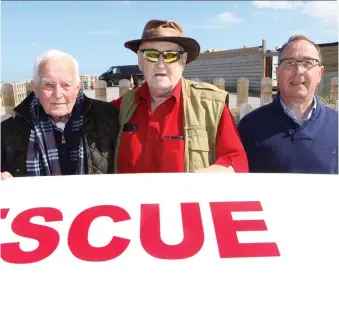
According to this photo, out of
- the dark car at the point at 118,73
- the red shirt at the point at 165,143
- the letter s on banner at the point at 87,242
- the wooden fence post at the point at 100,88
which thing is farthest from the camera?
the dark car at the point at 118,73

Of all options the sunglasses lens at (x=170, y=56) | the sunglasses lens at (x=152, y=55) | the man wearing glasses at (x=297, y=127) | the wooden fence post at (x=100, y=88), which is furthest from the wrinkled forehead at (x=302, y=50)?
the wooden fence post at (x=100, y=88)

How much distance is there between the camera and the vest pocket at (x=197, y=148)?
6.95 feet

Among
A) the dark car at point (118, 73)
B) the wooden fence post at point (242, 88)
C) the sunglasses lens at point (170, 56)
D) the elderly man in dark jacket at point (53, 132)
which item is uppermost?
the sunglasses lens at point (170, 56)

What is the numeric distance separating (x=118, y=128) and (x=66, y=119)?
35 cm

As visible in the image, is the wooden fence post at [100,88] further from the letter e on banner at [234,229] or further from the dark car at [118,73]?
the dark car at [118,73]

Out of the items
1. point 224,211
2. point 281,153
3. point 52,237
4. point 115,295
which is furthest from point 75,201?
point 281,153

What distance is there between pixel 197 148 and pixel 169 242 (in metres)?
0.99

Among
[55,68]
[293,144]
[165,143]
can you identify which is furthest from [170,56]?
[293,144]

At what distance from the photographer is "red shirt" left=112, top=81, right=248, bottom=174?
2.10 m

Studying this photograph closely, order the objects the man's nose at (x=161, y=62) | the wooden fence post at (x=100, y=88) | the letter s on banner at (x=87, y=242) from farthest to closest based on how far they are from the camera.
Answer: the wooden fence post at (x=100, y=88) → the man's nose at (x=161, y=62) → the letter s on banner at (x=87, y=242)

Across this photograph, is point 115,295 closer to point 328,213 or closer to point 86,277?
point 86,277

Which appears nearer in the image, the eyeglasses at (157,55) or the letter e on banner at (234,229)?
the letter e on banner at (234,229)

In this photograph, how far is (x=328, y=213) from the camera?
132cm

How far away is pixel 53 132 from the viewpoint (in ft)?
6.71
